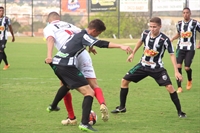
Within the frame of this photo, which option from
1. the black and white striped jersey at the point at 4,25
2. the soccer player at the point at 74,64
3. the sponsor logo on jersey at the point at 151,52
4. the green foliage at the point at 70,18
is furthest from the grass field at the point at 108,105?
the green foliage at the point at 70,18

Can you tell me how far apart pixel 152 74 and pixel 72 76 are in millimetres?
1980

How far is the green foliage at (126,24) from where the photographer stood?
42188 mm

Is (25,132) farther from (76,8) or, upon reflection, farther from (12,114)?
(76,8)

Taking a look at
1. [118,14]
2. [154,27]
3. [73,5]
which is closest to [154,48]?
[154,27]

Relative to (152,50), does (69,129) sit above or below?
below

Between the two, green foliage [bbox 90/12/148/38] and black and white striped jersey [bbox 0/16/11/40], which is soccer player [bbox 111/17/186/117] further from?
green foliage [bbox 90/12/148/38]

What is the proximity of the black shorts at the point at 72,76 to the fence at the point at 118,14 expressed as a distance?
31.3 metres

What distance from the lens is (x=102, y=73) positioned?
16.0m

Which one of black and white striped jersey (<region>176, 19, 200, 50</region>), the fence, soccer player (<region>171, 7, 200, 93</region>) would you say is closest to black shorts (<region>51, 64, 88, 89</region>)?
soccer player (<region>171, 7, 200, 93</region>)

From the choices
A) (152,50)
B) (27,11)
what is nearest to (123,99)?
(152,50)

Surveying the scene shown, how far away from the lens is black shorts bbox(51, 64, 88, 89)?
24.6 feet

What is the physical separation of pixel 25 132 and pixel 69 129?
69cm

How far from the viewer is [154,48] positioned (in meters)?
8.98

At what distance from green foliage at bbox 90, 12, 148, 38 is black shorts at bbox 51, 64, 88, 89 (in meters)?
34.6
